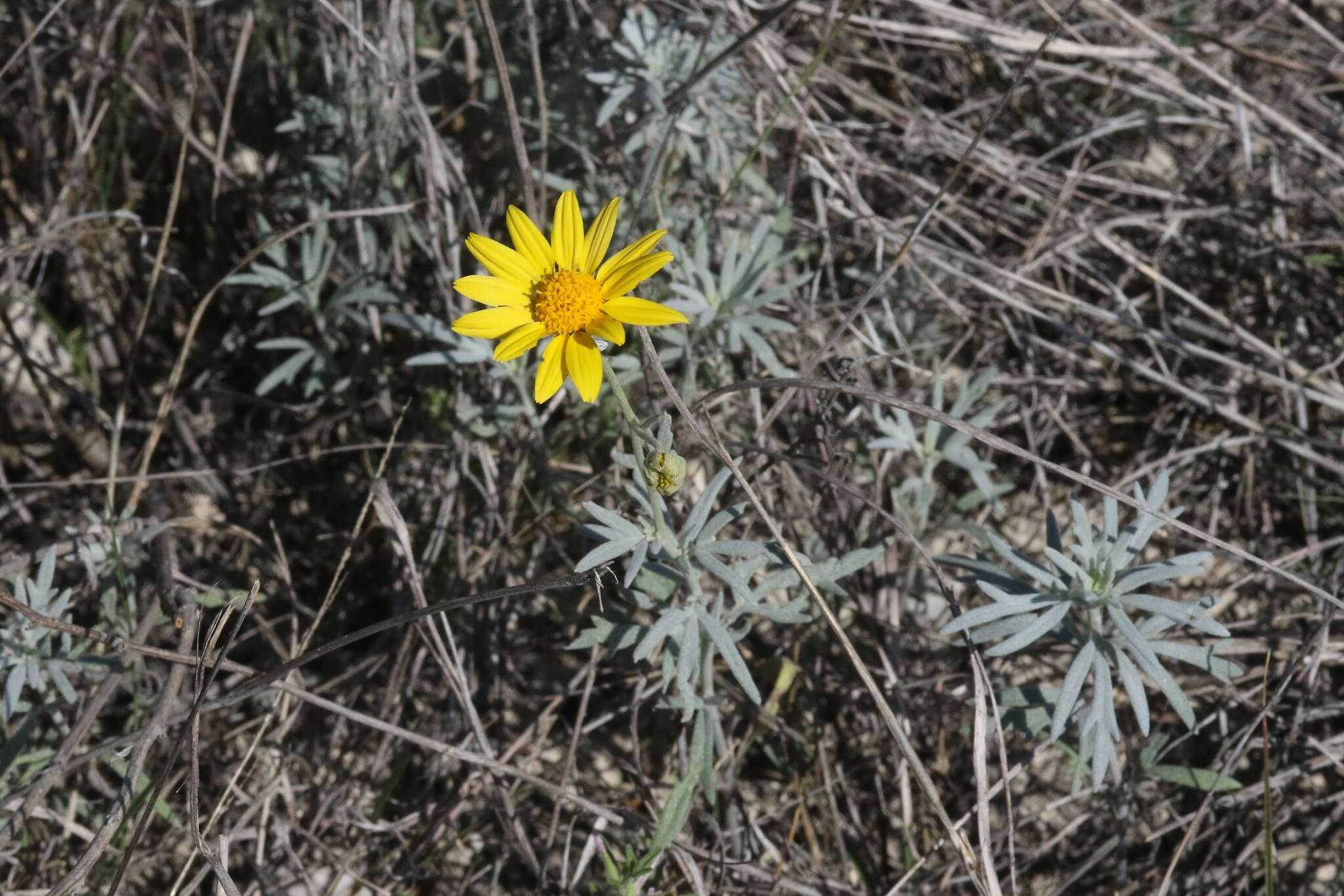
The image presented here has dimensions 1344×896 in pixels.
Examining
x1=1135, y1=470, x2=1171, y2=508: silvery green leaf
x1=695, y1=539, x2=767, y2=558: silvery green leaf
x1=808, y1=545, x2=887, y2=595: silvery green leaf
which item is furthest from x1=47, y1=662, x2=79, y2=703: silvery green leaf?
x1=1135, y1=470, x2=1171, y2=508: silvery green leaf

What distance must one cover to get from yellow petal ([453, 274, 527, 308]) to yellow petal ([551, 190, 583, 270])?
0.35ft

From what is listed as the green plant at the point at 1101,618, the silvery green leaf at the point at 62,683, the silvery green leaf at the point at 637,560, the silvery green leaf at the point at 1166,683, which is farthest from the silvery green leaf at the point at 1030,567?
the silvery green leaf at the point at 62,683

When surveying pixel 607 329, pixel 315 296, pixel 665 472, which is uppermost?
pixel 315 296

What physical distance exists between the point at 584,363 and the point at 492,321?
227 mm

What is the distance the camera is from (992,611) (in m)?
2.30

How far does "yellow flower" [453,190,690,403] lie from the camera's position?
79.5 inches

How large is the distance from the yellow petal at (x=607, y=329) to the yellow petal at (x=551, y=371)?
2.3 inches

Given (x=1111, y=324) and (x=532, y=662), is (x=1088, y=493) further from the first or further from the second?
(x=532, y=662)

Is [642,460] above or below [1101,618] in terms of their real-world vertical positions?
above

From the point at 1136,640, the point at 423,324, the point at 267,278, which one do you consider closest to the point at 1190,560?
the point at 1136,640

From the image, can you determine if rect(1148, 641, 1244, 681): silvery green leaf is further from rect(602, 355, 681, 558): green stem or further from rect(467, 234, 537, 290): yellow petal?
rect(467, 234, 537, 290): yellow petal

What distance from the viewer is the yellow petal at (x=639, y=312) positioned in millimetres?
1974

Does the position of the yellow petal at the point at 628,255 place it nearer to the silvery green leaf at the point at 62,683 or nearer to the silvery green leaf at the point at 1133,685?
the silvery green leaf at the point at 1133,685

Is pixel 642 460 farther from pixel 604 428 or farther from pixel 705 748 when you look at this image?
pixel 604 428
